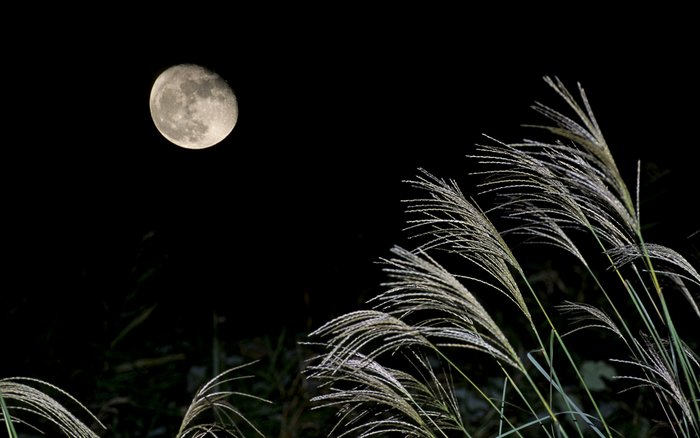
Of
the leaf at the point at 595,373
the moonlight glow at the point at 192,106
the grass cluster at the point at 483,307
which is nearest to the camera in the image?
the grass cluster at the point at 483,307

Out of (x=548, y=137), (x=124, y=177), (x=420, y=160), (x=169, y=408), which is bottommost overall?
(x=169, y=408)

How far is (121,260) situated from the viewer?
385 cm

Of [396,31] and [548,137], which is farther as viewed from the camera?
[396,31]

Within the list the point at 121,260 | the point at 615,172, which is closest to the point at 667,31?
the point at 121,260

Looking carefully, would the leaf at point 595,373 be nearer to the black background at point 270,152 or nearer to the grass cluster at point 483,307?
the black background at point 270,152

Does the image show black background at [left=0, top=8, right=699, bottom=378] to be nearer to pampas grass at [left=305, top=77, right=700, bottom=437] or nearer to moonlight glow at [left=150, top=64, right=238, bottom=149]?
moonlight glow at [left=150, top=64, right=238, bottom=149]

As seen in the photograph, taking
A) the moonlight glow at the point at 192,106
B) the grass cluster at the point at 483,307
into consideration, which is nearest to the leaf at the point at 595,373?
the grass cluster at the point at 483,307

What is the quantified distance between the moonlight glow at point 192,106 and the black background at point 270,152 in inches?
4.1

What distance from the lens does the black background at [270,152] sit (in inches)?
146

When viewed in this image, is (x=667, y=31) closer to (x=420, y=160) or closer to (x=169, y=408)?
(x=420, y=160)

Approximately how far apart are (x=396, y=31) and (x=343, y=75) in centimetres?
48

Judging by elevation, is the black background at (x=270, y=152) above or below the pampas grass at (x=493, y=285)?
above

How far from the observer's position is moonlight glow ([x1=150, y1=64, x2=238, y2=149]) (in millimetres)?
5688

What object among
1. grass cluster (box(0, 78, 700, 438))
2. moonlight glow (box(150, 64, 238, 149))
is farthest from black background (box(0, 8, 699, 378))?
grass cluster (box(0, 78, 700, 438))
